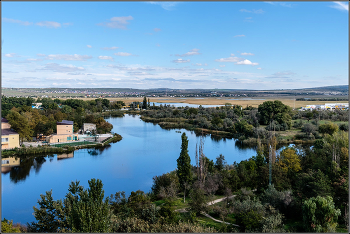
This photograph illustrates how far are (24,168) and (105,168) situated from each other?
17.9 feet

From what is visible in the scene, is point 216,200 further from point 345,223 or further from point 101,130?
point 101,130

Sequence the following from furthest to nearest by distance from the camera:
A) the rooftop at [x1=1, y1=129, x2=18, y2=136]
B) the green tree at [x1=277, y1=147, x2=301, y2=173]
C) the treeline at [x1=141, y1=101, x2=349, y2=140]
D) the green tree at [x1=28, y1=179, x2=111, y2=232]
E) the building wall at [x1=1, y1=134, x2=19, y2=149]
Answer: the treeline at [x1=141, y1=101, x2=349, y2=140] < the rooftop at [x1=1, y1=129, x2=18, y2=136] < the building wall at [x1=1, y1=134, x2=19, y2=149] < the green tree at [x1=277, y1=147, x2=301, y2=173] < the green tree at [x1=28, y1=179, x2=111, y2=232]

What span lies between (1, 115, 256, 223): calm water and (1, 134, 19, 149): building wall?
3.56m

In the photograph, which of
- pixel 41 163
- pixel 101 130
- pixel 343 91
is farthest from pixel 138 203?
pixel 343 91

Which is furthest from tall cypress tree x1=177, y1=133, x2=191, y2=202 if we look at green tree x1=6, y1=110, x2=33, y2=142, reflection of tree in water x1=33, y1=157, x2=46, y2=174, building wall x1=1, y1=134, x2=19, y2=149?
green tree x1=6, y1=110, x2=33, y2=142

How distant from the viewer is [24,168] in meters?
17.7

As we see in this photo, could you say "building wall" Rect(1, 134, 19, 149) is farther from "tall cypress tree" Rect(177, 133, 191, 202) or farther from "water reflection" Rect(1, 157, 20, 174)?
"tall cypress tree" Rect(177, 133, 191, 202)

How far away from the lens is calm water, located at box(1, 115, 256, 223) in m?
13.7

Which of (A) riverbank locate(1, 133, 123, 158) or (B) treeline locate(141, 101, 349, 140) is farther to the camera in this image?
(B) treeline locate(141, 101, 349, 140)

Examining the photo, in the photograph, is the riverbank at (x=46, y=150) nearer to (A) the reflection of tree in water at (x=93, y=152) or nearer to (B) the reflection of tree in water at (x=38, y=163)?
(A) the reflection of tree in water at (x=93, y=152)

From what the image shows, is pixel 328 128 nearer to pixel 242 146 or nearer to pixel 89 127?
pixel 242 146

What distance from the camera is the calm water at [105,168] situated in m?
13.7

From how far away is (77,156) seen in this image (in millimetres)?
20844

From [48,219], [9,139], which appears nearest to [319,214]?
[48,219]
